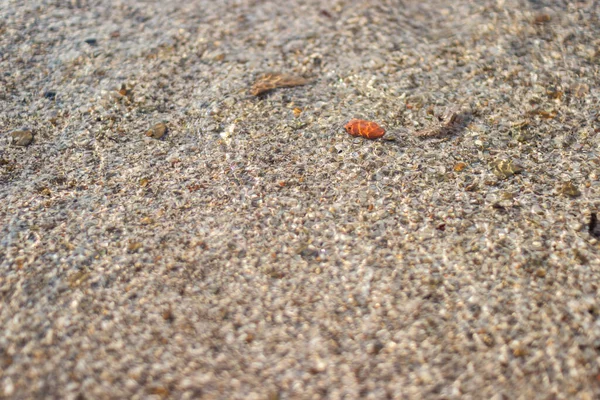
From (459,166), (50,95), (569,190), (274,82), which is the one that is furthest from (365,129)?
(50,95)

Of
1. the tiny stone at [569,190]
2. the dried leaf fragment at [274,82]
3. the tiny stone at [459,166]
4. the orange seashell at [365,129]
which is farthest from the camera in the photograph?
the dried leaf fragment at [274,82]

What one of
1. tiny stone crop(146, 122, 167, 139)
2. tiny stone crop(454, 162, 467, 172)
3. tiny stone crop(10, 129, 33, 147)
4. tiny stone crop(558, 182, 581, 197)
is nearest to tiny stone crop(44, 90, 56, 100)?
tiny stone crop(10, 129, 33, 147)

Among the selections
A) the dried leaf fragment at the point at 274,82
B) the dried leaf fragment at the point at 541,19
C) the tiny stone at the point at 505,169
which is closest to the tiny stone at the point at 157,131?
the dried leaf fragment at the point at 274,82

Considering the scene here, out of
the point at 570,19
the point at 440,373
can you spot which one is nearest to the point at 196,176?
the point at 440,373

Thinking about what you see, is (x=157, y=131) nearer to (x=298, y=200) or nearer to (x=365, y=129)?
(x=298, y=200)

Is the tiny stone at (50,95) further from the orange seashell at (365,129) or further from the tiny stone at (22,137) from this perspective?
the orange seashell at (365,129)

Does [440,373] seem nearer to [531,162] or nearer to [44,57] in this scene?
[531,162]
